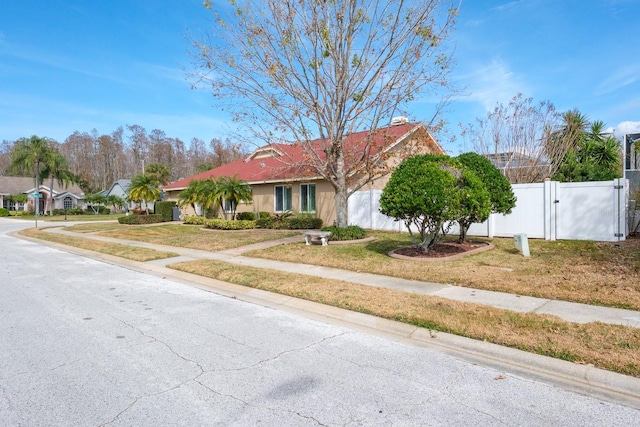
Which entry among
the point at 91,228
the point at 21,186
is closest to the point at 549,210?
the point at 91,228

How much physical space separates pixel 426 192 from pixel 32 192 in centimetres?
6577

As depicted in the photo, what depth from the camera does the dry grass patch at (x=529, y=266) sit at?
282 inches

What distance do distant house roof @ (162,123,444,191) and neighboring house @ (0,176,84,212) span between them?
1500 inches

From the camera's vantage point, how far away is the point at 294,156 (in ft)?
66.2

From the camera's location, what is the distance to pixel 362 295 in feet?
23.9

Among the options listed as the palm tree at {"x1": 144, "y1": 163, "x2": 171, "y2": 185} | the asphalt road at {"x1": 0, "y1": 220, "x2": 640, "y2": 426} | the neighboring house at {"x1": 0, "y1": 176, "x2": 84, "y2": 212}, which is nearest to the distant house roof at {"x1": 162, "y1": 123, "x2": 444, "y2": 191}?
the asphalt road at {"x1": 0, "y1": 220, "x2": 640, "y2": 426}

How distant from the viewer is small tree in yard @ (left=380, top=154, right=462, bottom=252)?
10133 millimetres

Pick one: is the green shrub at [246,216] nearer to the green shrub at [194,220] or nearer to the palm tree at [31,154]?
the green shrub at [194,220]

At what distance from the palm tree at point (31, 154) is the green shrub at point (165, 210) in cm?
2899

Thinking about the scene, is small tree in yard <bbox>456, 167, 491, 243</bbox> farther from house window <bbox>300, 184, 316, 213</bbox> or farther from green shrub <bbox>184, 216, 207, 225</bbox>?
green shrub <bbox>184, 216, 207, 225</bbox>

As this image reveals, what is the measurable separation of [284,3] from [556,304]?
1233cm

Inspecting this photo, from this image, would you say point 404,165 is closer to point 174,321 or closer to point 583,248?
point 583,248

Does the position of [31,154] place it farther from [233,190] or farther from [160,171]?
[233,190]

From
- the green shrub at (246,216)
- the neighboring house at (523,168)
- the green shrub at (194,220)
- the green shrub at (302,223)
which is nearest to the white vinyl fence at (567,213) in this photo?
the neighboring house at (523,168)
